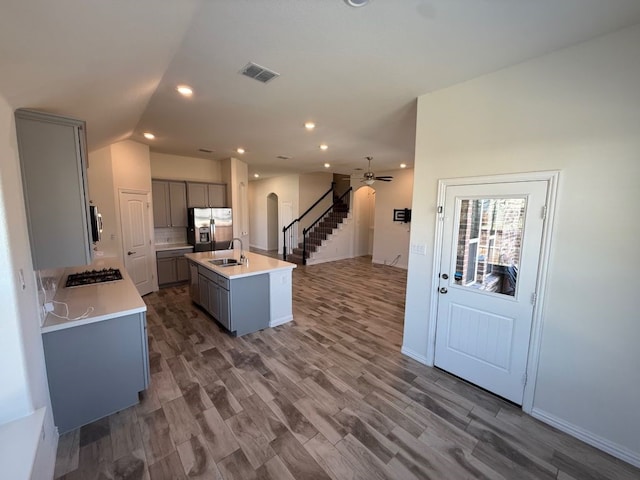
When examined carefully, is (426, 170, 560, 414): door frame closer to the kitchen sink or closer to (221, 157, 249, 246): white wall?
the kitchen sink

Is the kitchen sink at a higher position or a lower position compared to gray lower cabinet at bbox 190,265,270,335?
higher

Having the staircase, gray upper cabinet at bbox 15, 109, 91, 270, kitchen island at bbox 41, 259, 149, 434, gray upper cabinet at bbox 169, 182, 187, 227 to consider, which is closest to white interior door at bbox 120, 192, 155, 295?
gray upper cabinet at bbox 169, 182, 187, 227

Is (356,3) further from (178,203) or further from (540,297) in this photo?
(178,203)

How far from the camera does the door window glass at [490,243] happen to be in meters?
2.33

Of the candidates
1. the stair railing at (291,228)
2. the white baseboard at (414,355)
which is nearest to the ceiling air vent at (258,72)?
the white baseboard at (414,355)

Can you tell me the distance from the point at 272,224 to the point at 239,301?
24.2 ft

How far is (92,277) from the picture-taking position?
126 inches

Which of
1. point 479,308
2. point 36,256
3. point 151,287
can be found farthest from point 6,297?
point 151,287

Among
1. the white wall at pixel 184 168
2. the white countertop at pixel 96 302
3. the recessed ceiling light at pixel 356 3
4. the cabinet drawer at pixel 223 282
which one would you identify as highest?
the recessed ceiling light at pixel 356 3

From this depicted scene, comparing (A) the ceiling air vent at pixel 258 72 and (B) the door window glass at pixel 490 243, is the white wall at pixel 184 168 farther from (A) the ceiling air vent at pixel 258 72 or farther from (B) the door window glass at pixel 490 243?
(B) the door window glass at pixel 490 243

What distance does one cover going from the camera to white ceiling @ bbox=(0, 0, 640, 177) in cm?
129

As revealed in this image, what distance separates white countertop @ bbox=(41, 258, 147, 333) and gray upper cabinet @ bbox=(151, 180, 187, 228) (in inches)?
105

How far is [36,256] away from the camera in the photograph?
1.87m

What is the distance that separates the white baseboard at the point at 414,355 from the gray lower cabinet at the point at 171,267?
15.9 feet
